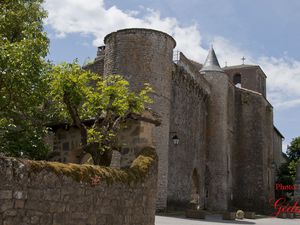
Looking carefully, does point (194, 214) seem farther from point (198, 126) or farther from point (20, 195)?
point (20, 195)

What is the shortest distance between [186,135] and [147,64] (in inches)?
271

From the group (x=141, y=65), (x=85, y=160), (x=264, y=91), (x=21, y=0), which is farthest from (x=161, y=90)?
(x=264, y=91)

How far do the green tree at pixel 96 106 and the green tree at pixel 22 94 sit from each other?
0.79 metres

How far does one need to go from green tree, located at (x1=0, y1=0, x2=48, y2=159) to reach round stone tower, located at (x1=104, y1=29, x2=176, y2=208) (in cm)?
912

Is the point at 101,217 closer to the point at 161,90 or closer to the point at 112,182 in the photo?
the point at 112,182

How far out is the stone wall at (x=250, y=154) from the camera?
3541cm

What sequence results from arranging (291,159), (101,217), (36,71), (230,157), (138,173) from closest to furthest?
(101,217), (138,173), (36,71), (230,157), (291,159)

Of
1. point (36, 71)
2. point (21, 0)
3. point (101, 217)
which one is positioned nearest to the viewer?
point (101, 217)

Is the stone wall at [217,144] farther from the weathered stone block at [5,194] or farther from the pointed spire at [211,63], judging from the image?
the weathered stone block at [5,194]

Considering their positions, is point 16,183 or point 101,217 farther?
point 101,217

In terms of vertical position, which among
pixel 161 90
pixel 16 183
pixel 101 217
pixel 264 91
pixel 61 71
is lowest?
pixel 101 217

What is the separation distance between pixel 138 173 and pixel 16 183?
9.93 ft

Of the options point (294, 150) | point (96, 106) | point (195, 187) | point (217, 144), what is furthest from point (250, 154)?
point (96, 106)

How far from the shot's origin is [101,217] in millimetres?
6680
